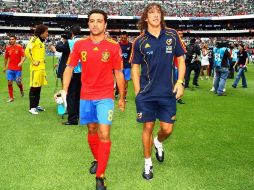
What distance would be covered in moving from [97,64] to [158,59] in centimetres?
77

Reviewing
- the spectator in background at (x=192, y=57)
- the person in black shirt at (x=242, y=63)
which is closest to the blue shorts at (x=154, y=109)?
the spectator in background at (x=192, y=57)

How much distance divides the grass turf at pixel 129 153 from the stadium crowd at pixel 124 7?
6969 cm

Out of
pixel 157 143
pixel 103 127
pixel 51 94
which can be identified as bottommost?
pixel 51 94

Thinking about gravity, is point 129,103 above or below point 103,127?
below

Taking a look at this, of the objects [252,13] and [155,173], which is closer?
[155,173]

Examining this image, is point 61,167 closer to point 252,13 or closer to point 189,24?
point 252,13

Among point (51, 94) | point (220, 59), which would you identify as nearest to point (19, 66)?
point (51, 94)

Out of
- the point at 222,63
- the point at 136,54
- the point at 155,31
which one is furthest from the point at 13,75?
the point at 155,31

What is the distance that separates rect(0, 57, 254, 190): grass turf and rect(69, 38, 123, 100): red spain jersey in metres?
1.15

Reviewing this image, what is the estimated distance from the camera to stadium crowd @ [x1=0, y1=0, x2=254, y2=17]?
76625 mm

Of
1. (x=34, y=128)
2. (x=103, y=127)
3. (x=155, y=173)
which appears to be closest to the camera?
(x=103, y=127)

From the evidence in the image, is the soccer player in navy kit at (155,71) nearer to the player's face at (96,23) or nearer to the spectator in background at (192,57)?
the player's face at (96,23)

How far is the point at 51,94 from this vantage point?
43.8 ft

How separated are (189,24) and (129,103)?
232 feet
